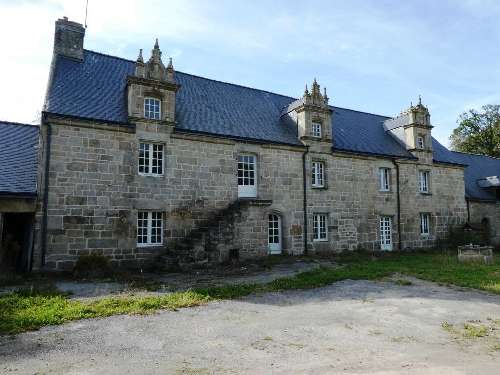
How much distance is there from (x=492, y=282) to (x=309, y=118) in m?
10.9

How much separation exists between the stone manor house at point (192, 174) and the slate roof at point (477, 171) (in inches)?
169

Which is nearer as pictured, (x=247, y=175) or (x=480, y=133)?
(x=247, y=175)

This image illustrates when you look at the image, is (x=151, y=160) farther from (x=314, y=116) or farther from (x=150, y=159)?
(x=314, y=116)

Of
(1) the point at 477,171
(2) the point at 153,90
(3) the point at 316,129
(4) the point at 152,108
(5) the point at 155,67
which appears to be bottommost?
(1) the point at 477,171

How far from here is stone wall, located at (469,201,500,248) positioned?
83.4 ft

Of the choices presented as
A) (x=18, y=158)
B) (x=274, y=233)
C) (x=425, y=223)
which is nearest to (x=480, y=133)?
(x=425, y=223)

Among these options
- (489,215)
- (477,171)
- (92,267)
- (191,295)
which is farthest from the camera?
(477,171)

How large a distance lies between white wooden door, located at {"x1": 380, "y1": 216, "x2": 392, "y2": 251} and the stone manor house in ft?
0.26

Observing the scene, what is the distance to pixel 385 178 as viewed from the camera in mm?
21891

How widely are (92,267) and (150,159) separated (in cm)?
464

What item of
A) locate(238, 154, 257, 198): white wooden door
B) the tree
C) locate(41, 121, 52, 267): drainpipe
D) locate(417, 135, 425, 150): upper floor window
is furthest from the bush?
the tree

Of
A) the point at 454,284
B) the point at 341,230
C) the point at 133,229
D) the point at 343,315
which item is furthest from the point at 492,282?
the point at 133,229

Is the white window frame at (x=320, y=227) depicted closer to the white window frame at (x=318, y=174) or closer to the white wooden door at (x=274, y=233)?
the white window frame at (x=318, y=174)

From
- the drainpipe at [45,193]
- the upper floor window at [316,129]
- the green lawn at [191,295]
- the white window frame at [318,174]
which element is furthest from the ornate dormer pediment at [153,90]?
the green lawn at [191,295]
